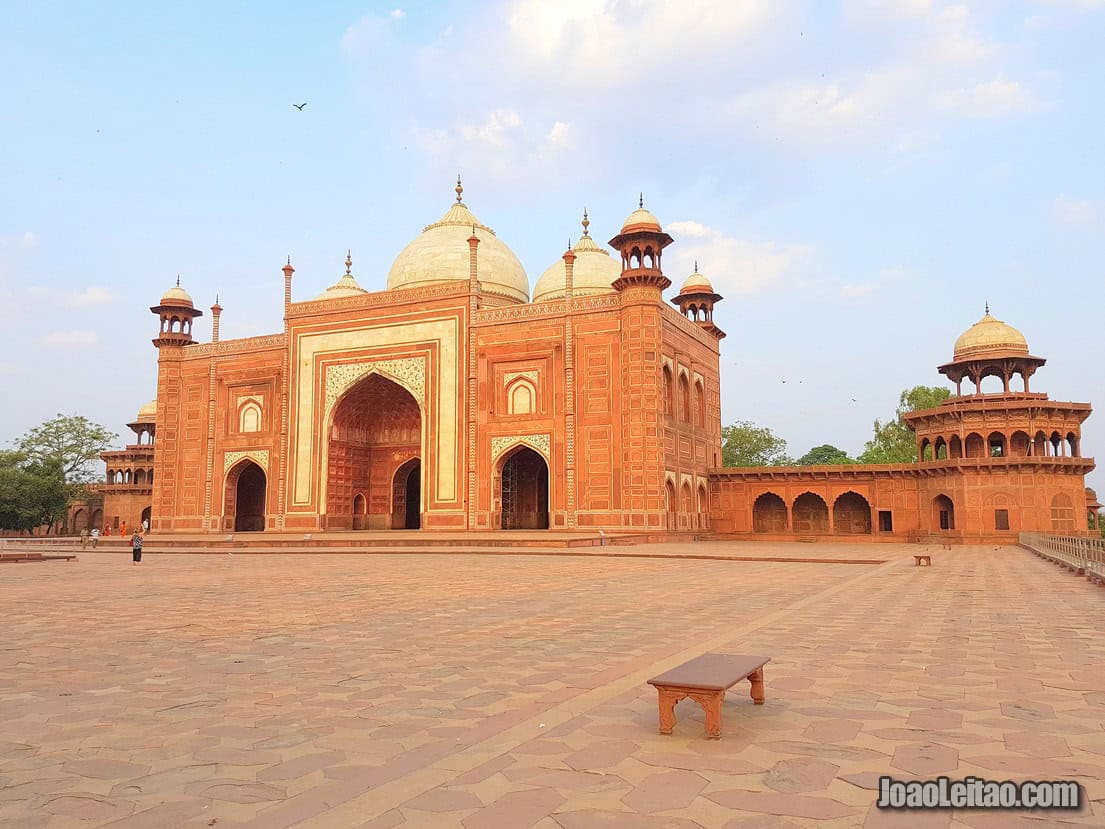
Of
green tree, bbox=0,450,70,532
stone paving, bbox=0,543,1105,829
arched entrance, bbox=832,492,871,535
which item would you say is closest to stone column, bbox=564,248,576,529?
arched entrance, bbox=832,492,871,535

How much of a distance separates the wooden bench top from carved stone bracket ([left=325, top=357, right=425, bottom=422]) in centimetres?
2678

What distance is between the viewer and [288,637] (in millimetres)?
6848

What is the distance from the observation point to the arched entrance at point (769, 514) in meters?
32.5

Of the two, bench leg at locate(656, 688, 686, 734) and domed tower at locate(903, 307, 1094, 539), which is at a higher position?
domed tower at locate(903, 307, 1094, 539)

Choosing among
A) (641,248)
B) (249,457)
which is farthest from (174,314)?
(641,248)

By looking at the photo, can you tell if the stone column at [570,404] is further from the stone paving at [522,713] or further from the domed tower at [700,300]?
the stone paving at [522,713]

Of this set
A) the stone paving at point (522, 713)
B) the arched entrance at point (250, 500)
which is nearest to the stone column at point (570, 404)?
the arched entrance at point (250, 500)

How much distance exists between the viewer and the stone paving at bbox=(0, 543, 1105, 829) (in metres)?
3.02

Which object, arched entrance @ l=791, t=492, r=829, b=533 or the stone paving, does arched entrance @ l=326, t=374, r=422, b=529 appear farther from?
the stone paving

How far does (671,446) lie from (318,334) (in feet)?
48.5

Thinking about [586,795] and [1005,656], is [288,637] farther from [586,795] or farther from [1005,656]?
[1005,656]

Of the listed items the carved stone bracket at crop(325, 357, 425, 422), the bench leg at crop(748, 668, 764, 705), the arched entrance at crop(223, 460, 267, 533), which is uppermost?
the carved stone bracket at crop(325, 357, 425, 422)

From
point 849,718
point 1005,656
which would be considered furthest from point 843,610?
point 849,718

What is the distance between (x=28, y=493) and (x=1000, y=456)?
42.4 metres
